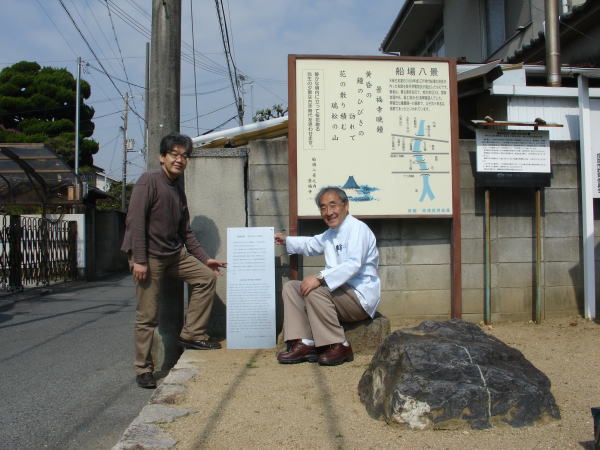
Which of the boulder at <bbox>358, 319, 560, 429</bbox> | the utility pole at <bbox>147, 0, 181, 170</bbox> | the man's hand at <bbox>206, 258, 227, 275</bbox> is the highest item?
the utility pole at <bbox>147, 0, 181, 170</bbox>

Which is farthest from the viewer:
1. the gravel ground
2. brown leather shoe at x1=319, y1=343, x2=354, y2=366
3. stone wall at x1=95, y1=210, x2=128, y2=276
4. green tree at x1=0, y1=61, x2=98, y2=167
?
green tree at x1=0, y1=61, x2=98, y2=167

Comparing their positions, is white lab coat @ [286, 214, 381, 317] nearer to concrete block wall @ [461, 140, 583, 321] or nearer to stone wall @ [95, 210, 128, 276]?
concrete block wall @ [461, 140, 583, 321]

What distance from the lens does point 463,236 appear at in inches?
206

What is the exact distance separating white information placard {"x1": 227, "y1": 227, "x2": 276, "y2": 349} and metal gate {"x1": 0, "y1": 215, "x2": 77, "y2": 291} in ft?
26.2

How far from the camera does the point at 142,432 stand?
2691 millimetres

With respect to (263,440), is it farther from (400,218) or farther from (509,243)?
(509,243)

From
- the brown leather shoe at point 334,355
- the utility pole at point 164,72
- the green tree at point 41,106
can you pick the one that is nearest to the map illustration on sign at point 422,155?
the brown leather shoe at point 334,355

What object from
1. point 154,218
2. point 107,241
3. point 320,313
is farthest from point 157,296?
point 107,241

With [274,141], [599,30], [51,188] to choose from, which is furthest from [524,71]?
[51,188]

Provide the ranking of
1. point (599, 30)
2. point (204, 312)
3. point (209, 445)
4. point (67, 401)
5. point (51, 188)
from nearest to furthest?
1. point (209, 445)
2. point (67, 401)
3. point (204, 312)
4. point (599, 30)
5. point (51, 188)

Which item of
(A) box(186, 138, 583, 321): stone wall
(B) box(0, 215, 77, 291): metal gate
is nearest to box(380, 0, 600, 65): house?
(A) box(186, 138, 583, 321): stone wall

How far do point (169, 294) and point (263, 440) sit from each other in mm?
2244

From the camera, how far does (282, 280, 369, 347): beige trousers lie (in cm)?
383

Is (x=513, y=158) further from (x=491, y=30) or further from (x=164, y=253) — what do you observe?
(x=491, y=30)
